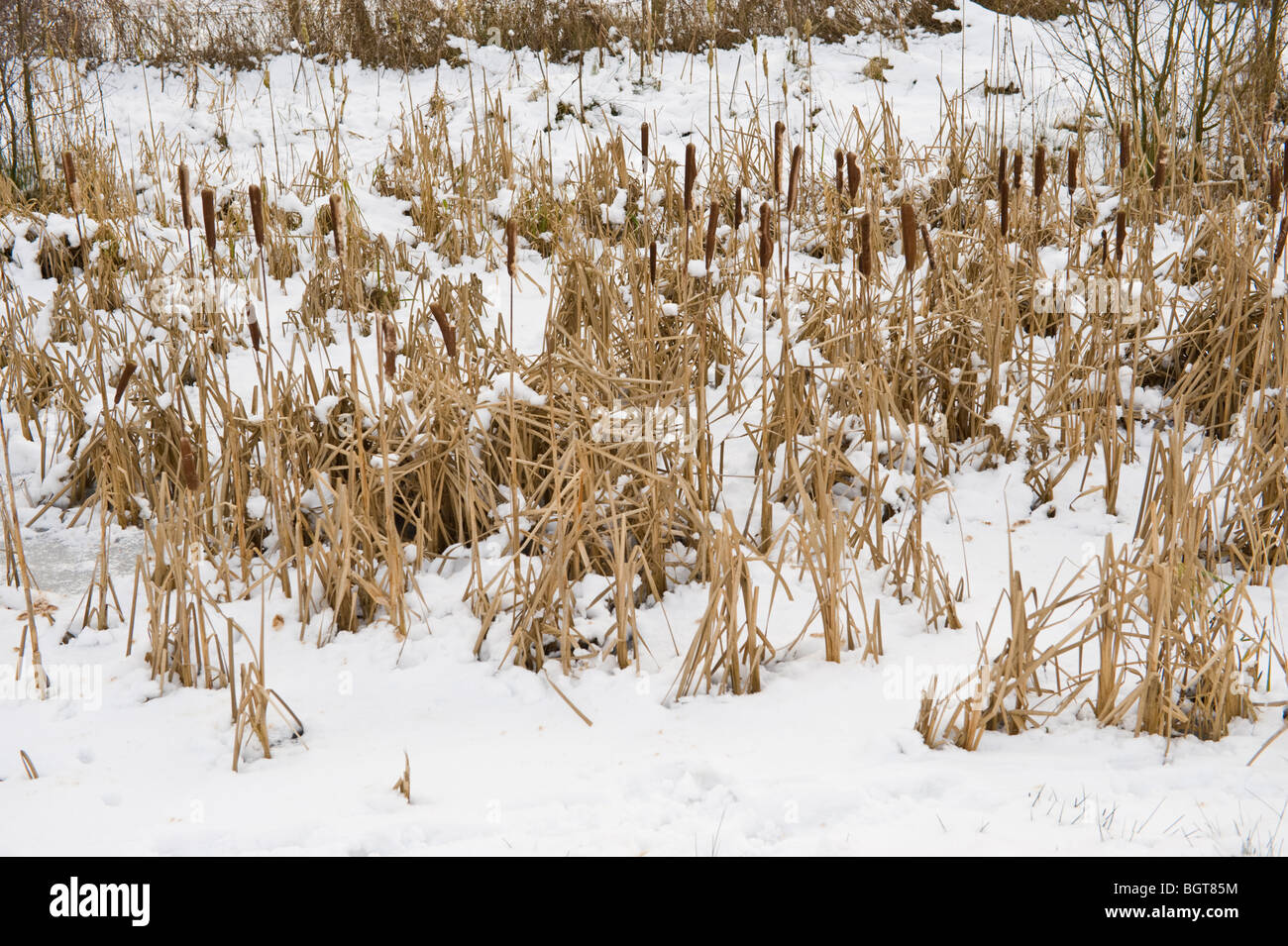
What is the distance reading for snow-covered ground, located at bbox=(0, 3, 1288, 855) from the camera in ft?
5.28

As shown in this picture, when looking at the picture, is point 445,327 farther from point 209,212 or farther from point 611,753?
point 611,753

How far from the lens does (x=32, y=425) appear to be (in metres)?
3.30

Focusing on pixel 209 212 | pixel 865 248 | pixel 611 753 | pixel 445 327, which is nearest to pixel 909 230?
pixel 865 248

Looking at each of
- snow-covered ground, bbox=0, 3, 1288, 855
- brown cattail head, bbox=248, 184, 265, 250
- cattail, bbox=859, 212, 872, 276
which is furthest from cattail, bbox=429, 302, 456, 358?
cattail, bbox=859, 212, 872, 276

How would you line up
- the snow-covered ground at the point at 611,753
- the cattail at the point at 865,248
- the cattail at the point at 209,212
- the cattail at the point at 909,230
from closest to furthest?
1. the snow-covered ground at the point at 611,753
2. the cattail at the point at 209,212
3. the cattail at the point at 909,230
4. the cattail at the point at 865,248

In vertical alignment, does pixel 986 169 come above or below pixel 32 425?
above

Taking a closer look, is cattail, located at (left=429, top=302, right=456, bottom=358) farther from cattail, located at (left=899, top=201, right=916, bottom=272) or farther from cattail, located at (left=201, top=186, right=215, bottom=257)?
cattail, located at (left=899, top=201, right=916, bottom=272)

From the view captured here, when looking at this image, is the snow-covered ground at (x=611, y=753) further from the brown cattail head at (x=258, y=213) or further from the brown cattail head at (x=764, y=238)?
the brown cattail head at (x=258, y=213)

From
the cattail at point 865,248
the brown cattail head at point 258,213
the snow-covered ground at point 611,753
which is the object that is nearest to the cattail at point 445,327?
the brown cattail head at point 258,213

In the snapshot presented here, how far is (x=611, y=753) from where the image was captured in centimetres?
188

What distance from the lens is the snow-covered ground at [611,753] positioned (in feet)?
5.28

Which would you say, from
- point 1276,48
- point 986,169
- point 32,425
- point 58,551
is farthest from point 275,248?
point 1276,48
